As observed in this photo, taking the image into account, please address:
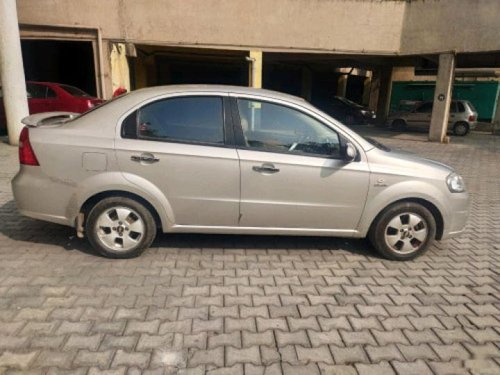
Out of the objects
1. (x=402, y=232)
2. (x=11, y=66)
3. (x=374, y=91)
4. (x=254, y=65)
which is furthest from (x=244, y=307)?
(x=374, y=91)

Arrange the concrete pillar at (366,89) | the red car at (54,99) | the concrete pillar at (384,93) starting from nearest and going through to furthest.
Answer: the red car at (54,99) < the concrete pillar at (384,93) < the concrete pillar at (366,89)

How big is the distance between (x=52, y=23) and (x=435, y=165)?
421 inches

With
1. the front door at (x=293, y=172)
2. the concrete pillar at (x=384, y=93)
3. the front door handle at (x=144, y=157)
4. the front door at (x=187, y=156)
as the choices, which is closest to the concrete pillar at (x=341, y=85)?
the concrete pillar at (x=384, y=93)

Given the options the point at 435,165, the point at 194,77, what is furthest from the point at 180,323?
the point at 194,77

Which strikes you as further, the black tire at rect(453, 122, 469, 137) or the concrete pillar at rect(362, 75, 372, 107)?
the concrete pillar at rect(362, 75, 372, 107)

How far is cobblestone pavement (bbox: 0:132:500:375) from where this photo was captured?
7.55ft

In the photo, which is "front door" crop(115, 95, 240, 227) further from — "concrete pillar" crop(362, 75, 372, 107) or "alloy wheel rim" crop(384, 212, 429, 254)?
"concrete pillar" crop(362, 75, 372, 107)

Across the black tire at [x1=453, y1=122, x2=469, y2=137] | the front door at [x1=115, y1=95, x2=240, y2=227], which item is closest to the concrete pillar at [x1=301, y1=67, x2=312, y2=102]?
the black tire at [x1=453, y1=122, x2=469, y2=137]

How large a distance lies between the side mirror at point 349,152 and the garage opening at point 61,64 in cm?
1493

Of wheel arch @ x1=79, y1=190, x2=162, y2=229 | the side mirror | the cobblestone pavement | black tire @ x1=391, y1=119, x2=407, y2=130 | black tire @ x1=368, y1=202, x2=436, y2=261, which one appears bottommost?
black tire @ x1=391, y1=119, x2=407, y2=130

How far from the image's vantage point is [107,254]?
11.5ft

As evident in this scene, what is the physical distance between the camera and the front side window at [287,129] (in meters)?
3.53

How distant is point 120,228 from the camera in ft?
11.4

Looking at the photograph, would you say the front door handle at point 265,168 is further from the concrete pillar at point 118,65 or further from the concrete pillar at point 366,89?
the concrete pillar at point 366,89
